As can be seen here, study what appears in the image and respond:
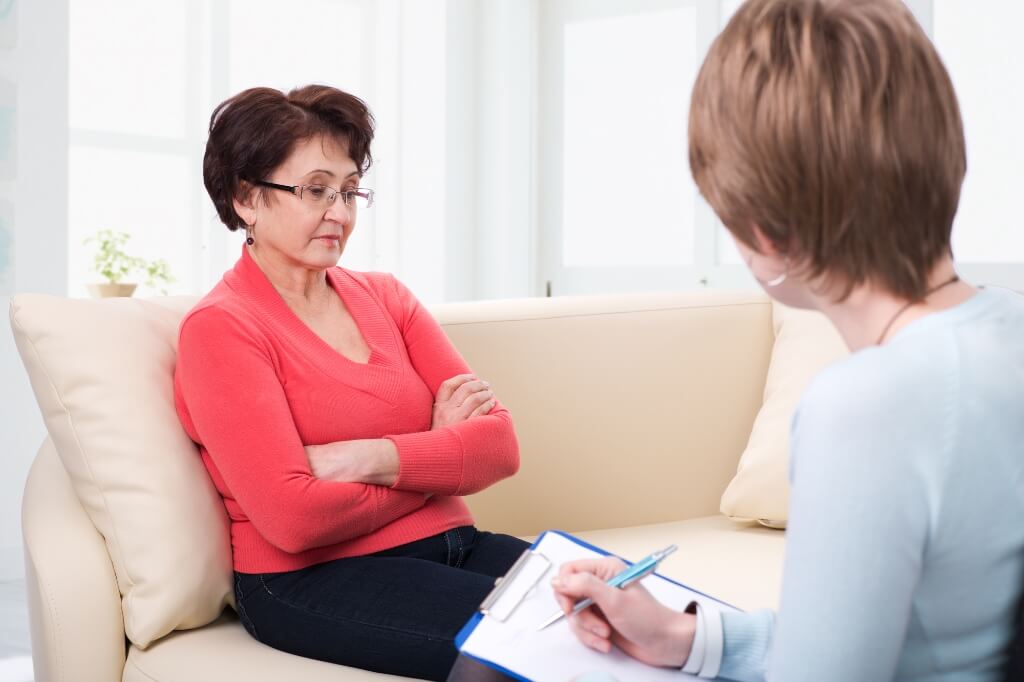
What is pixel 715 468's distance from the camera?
2.27 m

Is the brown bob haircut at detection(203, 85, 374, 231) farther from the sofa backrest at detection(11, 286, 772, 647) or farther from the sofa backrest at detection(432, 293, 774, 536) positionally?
the sofa backrest at detection(432, 293, 774, 536)

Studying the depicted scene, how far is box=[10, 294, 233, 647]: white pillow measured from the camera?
4.85 ft

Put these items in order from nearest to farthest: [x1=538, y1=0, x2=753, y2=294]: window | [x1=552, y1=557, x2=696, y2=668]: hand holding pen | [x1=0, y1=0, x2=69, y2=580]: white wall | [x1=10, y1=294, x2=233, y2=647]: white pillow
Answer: [x1=552, y1=557, x2=696, y2=668]: hand holding pen
[x1=10, y1=294, x2=233, y2=647]: white pillow
[x1=0, y1=0, x2=69, y2=580]: white wall
[x1=538, y1=0, x2=753, y2=294]: window

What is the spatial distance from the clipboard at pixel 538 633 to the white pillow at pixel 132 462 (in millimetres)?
606

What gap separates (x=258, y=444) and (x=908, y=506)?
1.01 m

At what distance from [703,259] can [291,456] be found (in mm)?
3747

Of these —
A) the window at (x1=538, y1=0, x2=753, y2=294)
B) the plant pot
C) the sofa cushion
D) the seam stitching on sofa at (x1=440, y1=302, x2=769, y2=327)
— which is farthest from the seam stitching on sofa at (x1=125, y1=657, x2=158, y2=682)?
the window at (x1=538, y1=0, x2=753, y2=294)

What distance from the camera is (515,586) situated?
1090 mm

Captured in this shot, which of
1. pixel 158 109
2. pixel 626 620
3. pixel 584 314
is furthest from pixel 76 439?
pixel 158 109

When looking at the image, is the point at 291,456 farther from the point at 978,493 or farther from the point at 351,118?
the point at 978,493

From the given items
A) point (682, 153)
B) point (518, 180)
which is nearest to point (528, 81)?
point (518, 180)

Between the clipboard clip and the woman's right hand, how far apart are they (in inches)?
23.6

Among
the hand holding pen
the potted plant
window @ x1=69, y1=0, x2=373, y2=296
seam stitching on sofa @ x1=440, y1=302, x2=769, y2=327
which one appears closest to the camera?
the hand holding pen

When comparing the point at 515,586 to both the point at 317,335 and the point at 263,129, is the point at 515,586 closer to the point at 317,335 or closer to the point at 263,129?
the point at 317,335
